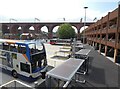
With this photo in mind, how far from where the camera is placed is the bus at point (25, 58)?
958 cm

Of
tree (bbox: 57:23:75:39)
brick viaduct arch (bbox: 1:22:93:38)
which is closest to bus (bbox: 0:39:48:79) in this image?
tree (bbox: 57:23:75:39)

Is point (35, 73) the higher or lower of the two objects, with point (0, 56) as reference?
lower

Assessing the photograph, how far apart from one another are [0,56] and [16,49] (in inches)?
125

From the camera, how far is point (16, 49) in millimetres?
10492

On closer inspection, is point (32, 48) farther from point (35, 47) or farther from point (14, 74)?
point (14, 74)

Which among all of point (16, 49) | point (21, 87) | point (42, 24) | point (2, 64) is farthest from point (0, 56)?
point (42, 24)

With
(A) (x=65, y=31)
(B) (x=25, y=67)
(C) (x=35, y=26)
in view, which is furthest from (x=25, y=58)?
(C) (x=35, y=26)

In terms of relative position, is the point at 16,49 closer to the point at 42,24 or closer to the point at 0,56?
the point at 0,56

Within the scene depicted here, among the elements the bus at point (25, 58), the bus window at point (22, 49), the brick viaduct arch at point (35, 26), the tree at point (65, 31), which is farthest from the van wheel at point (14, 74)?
the brick viaduct arch at point (35, 26)

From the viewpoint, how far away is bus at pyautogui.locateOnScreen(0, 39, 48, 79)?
9578 millimetres

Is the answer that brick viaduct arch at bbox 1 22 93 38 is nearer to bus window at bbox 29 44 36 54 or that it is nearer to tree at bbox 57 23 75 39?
tree at bbox 57 23 75 39

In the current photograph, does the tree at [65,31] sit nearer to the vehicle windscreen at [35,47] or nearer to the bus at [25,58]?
the bus at [25,58]

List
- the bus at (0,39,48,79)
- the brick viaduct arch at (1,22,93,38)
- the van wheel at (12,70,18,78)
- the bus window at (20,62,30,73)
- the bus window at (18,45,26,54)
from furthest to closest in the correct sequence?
1. the brick viaduct arch at (1,22,93,38)
2. the van wheel at (12,70,18,78)
3. the bus window at (18,45,26,54)
4. the bus window at (20,62,30,73)
5. the bus at (0,39,48,79)

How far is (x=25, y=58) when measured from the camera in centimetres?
958
